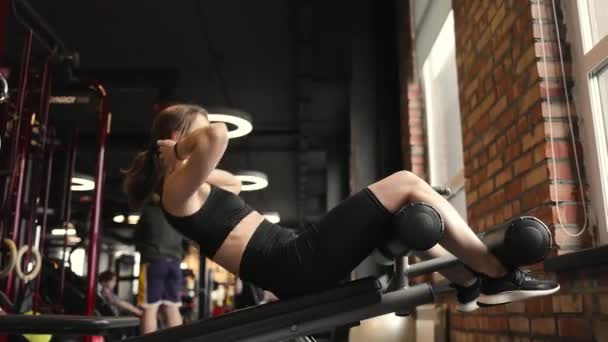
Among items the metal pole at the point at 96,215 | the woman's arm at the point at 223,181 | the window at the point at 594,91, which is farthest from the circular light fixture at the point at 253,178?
the window at the point at 594,91

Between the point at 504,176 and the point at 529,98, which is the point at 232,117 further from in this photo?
the point at 529,98

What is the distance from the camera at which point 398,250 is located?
5.09 ft

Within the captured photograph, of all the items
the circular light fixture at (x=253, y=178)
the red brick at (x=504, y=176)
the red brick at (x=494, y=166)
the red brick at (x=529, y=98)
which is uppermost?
the circular light fixture at (x=253, y=178)

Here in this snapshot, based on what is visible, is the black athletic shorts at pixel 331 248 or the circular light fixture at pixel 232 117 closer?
the black athletic shorts at pixel 331 248

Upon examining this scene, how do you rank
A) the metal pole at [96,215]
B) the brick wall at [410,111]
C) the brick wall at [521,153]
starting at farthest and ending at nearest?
the brick wall at [410,111]
the metal pole at [96,215]
the brick wall at [521,153]

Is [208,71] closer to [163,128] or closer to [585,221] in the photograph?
[163,128]

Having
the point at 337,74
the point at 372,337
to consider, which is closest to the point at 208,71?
the point at 337,74

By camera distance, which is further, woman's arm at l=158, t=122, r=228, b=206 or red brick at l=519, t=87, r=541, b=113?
red brick at l=519, t=87, r=541, b=113

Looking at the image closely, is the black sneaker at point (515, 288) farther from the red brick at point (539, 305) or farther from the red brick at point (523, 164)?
the red brick at point (523, 164)

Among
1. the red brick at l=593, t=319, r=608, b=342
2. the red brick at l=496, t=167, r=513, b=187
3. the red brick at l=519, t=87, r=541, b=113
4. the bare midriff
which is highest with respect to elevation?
the red brick at l=519, t=87, r=541, b=113

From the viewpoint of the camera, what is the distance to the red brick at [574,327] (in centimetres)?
174

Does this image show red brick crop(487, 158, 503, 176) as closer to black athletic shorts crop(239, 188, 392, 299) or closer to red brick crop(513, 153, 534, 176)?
red brick crop(513, 153, 534, 176)

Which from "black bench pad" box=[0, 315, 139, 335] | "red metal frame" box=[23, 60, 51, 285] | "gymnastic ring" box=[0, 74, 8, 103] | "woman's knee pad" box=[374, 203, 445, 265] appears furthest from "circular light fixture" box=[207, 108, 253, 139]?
"woman's knee pad" box=[374, 203, 445, 265]

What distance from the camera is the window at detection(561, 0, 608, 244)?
74.5 inches
